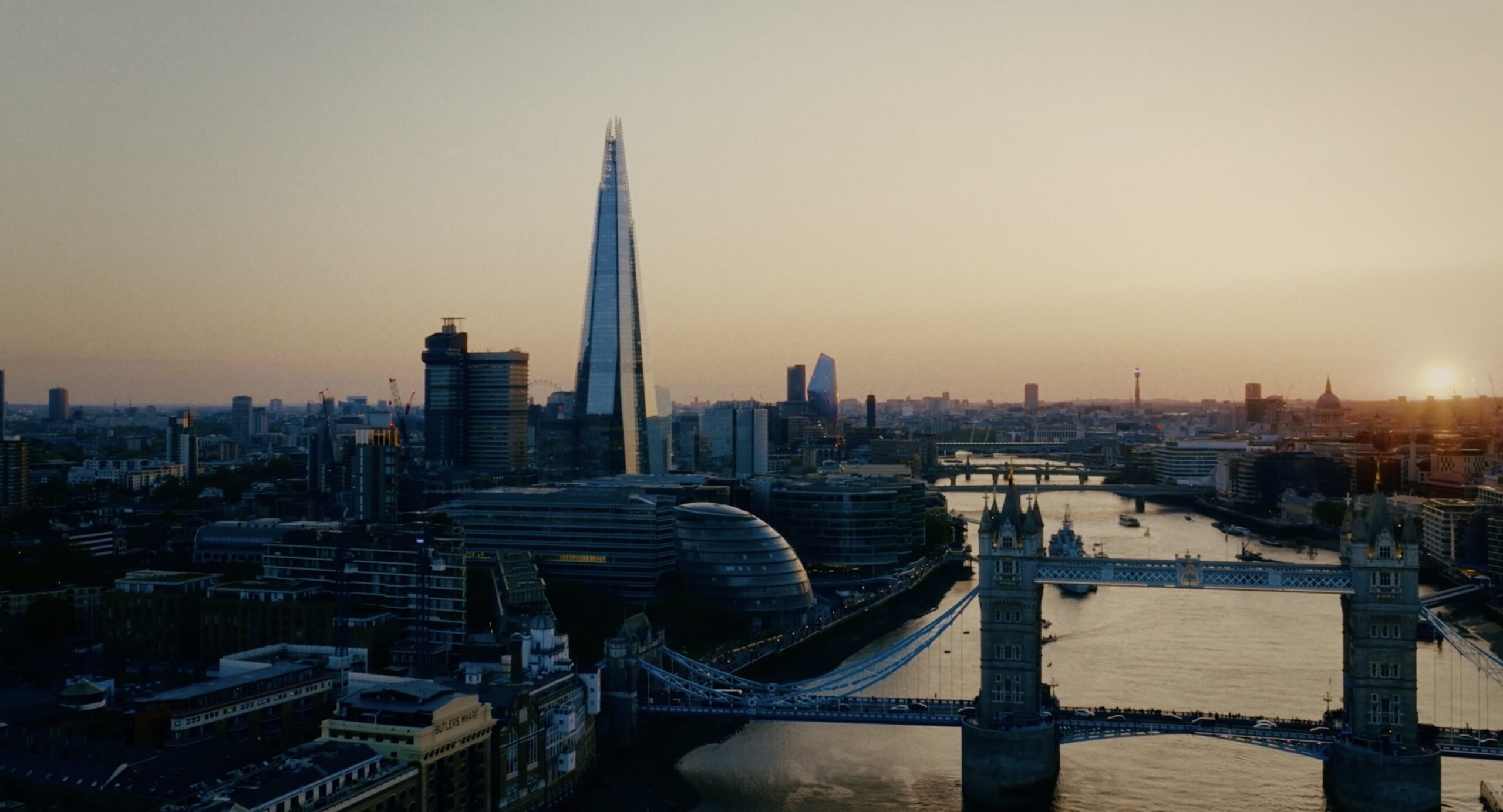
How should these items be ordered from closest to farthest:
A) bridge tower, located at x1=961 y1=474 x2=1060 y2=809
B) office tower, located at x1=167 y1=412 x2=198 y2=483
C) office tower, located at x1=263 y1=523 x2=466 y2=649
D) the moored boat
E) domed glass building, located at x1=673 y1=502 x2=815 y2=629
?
bridge tower, located at x1=961 y1=474 x2=1060 y2=809, office tower, located at x1=263 y1=523 x2=466 y2=649, domed glass building, located at x1=673 y1=502 x2=815 y2=629, the moored boat, office tower, located at x1=167 y1=412 x2=198 y2=483

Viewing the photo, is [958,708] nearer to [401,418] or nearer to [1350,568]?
[1350,568]

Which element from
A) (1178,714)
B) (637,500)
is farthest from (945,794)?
(637,500)

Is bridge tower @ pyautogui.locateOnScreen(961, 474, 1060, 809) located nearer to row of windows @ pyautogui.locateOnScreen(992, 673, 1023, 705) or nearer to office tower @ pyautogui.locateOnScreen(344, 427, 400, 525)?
row of windows @ pyautogui.locateOnScreen(992, 673, 1023, 705)

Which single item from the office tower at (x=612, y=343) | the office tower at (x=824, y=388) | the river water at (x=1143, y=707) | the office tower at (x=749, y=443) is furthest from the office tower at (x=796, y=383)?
the river water at (x=1143, y=707)

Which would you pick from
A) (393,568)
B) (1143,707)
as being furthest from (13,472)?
(1143,707)

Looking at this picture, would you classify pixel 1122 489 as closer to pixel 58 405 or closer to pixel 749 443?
pixel 749 443

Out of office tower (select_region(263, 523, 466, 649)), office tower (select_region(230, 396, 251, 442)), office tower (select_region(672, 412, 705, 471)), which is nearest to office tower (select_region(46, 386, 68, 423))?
office tower (select_region(230, 396, 251, 442))
